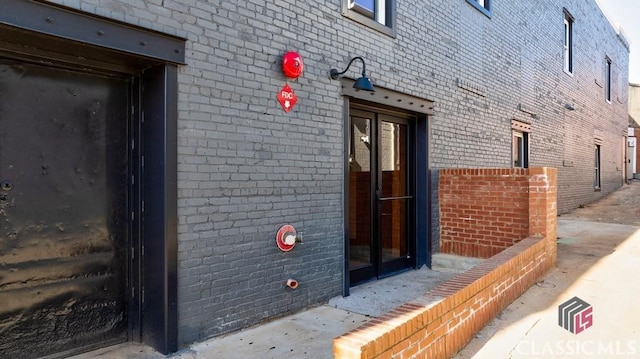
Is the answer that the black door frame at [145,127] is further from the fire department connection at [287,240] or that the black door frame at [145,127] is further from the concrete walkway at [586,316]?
the concrete walkway at [586,316]

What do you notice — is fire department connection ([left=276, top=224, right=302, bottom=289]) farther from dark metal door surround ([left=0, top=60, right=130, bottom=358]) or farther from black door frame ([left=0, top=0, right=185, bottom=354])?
dark metal door surround ([left=0, top=60, right=130, bottom=358])

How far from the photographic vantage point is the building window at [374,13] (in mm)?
5082

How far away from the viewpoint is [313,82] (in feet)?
15.0

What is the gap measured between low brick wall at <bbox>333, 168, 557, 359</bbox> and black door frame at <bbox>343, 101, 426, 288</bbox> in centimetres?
157

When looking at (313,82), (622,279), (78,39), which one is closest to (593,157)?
(622,279)

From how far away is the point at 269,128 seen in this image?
411 centimetres

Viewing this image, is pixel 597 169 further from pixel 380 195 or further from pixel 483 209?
pixel 380 195

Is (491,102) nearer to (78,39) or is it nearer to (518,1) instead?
(518,1)

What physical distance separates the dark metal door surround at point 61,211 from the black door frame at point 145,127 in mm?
105

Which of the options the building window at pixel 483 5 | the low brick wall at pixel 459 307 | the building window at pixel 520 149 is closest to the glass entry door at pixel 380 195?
the low brick wall at pixel 459 307

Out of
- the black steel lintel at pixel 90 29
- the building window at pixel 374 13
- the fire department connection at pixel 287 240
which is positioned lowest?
the fire department connection at pixel 287 240

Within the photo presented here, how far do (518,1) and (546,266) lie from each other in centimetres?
625

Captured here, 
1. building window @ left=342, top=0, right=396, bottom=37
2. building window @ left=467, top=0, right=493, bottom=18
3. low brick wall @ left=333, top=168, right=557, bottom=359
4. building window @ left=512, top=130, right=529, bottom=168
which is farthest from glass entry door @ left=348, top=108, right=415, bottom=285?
building window @ left=512, top=130, right=529, bottom=168

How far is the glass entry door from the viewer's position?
548 cm
